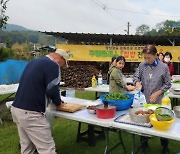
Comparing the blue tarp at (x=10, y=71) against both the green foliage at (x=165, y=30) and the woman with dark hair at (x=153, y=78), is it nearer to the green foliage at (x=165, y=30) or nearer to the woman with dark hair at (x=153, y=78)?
the green foliage at (x=165, y=30)

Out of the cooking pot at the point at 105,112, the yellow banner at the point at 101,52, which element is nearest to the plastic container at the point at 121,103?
the cooking pot at the point at 105,112

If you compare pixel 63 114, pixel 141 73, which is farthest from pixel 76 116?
pixel 141 73

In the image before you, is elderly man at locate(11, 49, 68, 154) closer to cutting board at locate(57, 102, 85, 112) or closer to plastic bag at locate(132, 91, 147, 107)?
cutting board at locate(57, 102, 85, 112)

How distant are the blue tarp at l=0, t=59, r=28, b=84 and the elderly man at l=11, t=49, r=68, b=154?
29.9 feet

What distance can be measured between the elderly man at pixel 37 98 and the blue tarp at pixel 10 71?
9100mm

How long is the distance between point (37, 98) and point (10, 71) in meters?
9.98

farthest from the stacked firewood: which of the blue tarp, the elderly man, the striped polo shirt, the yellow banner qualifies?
the elderly man

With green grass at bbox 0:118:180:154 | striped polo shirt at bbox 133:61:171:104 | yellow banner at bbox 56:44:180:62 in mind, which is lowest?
green grass at bbox 0:118:180:154

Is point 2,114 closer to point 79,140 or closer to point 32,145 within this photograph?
point 79,140

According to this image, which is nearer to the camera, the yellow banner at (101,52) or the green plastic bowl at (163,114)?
the green plastic bowl at (163,114)

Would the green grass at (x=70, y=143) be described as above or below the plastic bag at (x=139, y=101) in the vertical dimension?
below

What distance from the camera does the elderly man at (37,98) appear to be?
8.88 feet

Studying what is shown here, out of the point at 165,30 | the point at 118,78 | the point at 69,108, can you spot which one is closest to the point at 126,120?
the point at 69,108

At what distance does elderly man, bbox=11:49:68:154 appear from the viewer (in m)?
2.71
